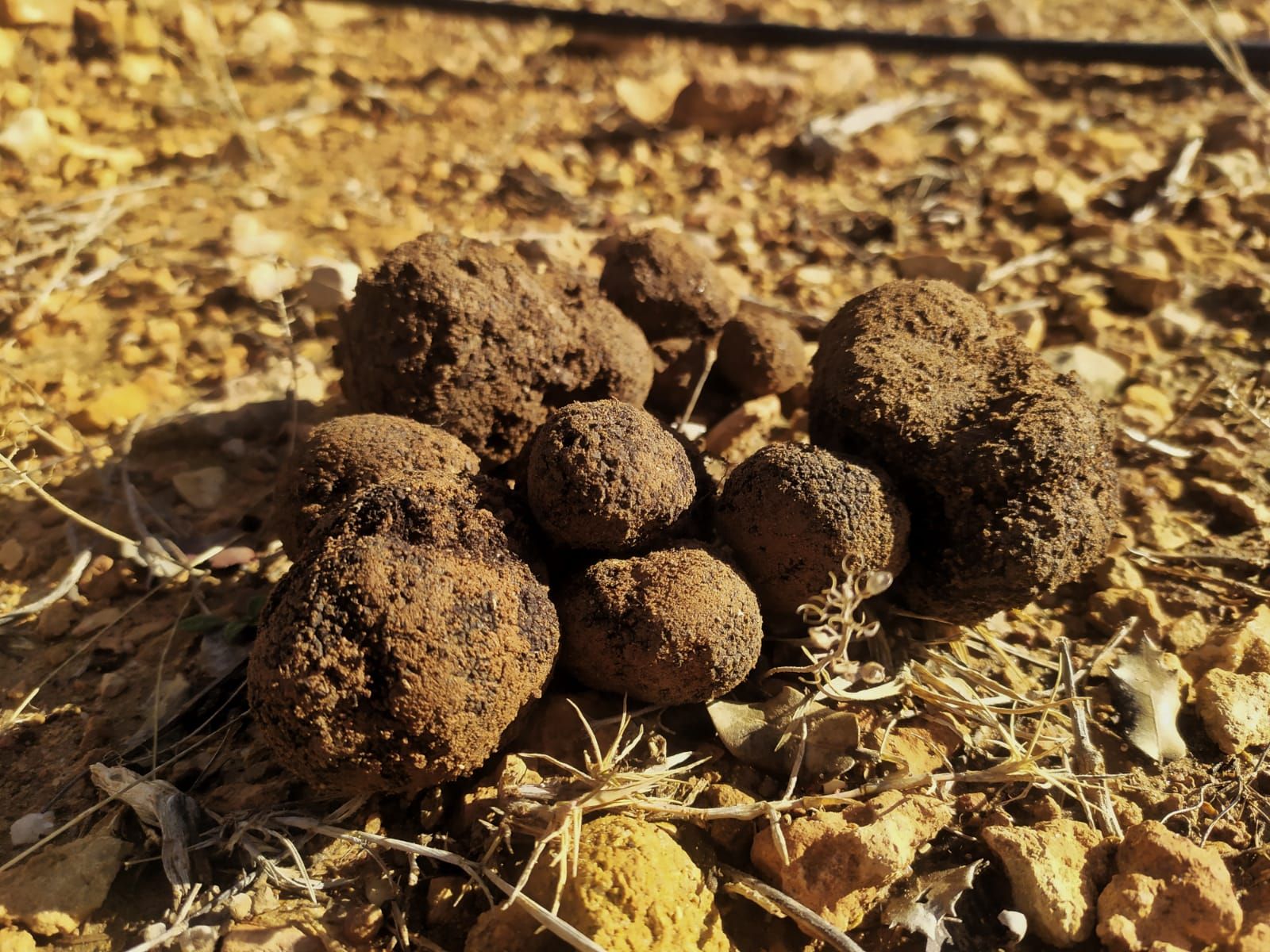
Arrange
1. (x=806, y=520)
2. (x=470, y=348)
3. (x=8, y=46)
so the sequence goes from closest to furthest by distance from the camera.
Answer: (x=806, y=520), (x=470, y=348), (x=8, y=46)

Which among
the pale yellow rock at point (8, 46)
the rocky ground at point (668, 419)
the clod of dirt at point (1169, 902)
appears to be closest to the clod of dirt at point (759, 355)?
the rocky ground at point (668, 419)

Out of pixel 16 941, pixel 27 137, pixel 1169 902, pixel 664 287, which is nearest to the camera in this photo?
pixel 16 941

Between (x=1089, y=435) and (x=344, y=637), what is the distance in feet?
6.28

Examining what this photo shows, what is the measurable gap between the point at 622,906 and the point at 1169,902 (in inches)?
47.2

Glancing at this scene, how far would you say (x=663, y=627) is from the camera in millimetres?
2248

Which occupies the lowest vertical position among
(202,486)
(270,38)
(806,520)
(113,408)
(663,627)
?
(202,486)

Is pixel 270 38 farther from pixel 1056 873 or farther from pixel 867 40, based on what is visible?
pixel 1056 873

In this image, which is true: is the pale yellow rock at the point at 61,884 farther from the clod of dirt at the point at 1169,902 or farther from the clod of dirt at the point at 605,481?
the clod of dirt at the point at 1169,902

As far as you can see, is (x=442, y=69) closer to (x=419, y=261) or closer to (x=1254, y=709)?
(x=419, y=261)

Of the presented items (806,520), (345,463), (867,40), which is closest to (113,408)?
(345,463)

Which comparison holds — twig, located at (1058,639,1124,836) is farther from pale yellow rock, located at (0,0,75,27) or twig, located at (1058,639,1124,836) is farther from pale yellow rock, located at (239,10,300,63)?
pale yellow rock, located at (0,0,75,27)

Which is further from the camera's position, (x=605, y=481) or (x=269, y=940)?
(x=605, y=481)

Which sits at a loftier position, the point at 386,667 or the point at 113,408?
the point at 386,667

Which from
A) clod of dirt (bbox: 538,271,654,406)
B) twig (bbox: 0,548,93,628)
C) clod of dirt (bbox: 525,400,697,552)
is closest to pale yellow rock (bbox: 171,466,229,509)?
twig (bbox: 0,548,93,628)
